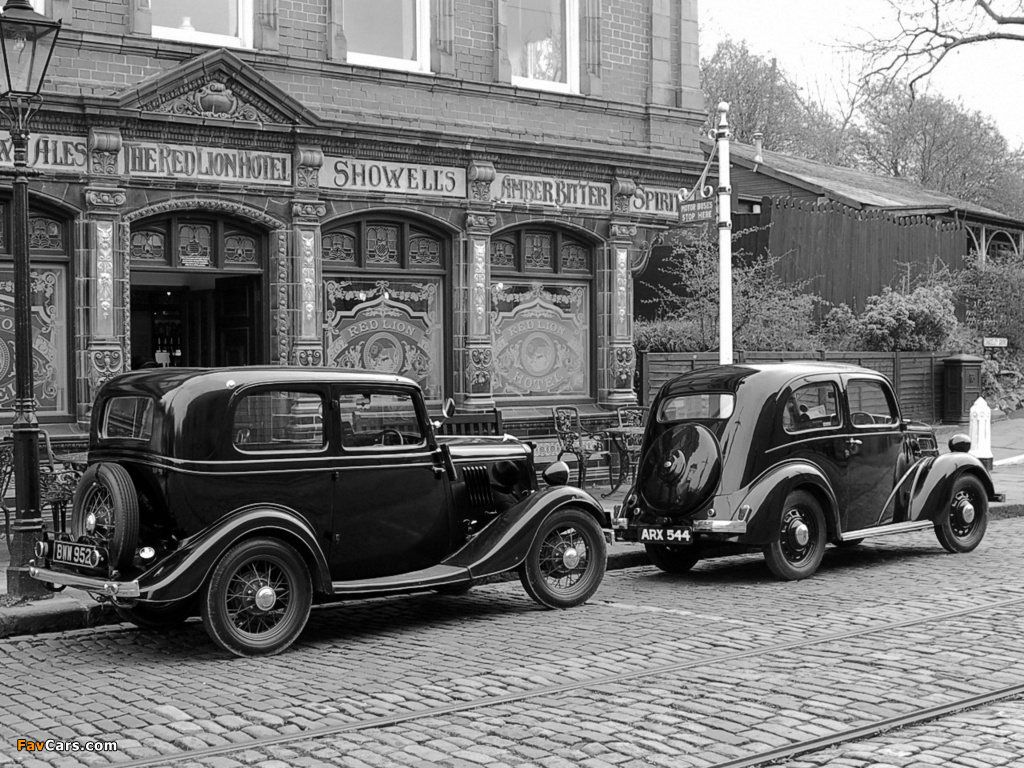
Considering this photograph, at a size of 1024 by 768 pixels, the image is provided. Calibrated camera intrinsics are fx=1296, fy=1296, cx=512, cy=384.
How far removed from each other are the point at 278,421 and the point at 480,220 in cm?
755

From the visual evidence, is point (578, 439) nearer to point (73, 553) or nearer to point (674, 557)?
point (674, 557)

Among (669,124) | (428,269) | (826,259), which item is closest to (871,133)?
(826,259)

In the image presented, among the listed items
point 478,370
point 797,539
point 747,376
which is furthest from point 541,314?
point 797,539

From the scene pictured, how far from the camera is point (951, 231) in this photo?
2917 centimetres

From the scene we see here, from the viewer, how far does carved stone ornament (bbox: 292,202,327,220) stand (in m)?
14.0

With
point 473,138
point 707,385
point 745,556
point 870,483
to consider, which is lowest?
point 745,556

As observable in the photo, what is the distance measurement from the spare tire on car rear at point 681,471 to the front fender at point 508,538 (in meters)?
1.49

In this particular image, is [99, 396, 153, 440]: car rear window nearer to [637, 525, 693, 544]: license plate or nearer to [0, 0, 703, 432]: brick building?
[637, 525, 693, 544]: license plate

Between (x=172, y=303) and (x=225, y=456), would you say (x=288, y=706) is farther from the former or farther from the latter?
(x=172, y=303)

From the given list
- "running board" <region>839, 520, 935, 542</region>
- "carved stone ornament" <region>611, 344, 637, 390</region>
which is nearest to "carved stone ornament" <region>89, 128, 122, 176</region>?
"carved stone ornament" <region>611, 344, 637, 390</region>

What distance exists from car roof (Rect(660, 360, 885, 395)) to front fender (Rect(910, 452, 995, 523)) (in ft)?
4.21

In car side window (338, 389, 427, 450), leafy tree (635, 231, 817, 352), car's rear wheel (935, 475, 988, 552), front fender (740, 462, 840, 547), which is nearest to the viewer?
car side window (338, 389, 427, 450)

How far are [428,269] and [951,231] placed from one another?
17792 mm

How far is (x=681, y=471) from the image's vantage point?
411 inches
